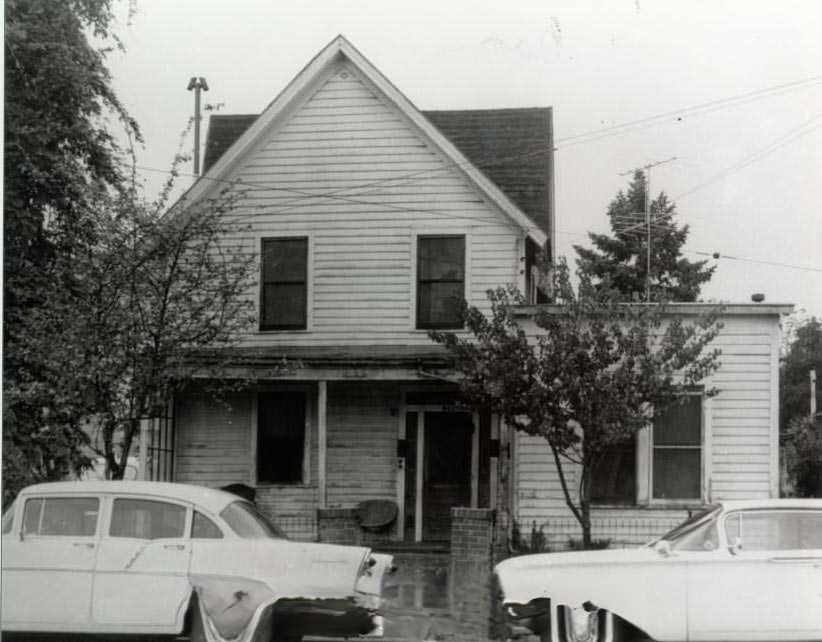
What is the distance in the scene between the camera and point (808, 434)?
16.6 meters

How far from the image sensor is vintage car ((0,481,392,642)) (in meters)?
8.38

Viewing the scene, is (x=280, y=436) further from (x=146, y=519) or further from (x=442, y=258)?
(x=146, y=519)

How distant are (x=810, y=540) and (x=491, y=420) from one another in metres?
8.24

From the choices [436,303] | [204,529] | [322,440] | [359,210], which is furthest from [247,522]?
[359,210]

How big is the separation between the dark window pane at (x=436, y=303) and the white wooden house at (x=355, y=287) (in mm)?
22

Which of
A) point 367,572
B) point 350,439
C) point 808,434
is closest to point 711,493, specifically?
point 808,434

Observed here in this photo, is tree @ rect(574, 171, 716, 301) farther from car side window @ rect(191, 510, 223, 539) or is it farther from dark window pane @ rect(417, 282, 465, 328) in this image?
car side window @ rect(191, 510, 223, 539)

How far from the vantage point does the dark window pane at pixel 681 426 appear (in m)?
15.1

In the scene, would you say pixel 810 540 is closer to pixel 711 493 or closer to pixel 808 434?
pixel 711 493

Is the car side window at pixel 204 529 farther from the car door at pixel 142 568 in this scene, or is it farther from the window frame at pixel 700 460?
the window frame at pixel 700 460

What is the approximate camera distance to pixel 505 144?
1897 cm

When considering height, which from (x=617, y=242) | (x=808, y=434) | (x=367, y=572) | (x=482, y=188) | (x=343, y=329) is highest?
(x=617, y=242)

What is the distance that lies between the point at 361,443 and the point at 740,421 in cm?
575

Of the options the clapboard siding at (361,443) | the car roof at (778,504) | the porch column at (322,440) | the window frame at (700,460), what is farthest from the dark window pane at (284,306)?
the car roof at (778,504)
